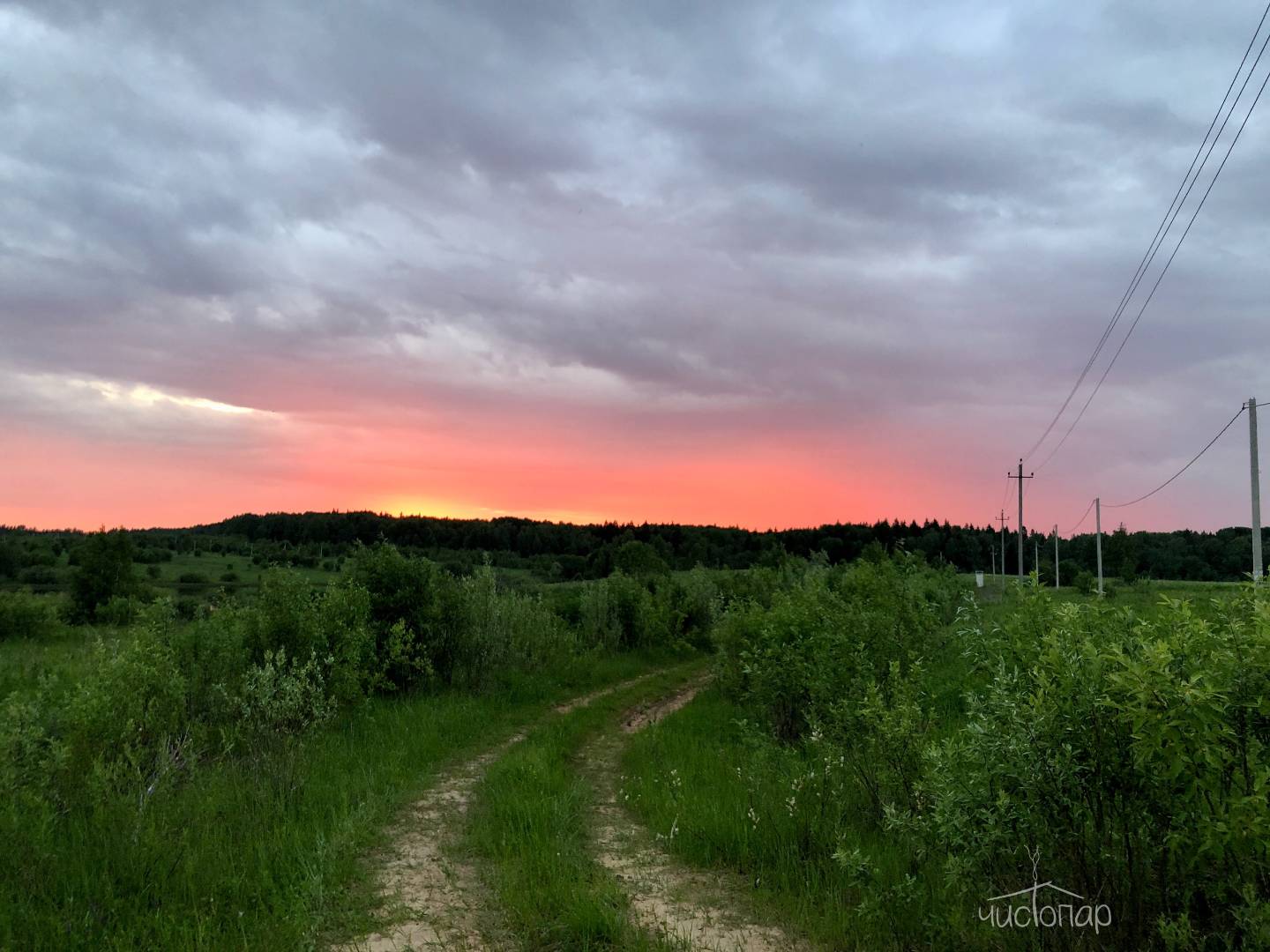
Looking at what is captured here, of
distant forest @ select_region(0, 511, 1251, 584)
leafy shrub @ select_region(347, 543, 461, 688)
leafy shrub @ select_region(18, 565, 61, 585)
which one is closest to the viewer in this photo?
leafy shrub @ select_region(347, 543, 461, 688)

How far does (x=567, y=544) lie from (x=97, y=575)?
170ft

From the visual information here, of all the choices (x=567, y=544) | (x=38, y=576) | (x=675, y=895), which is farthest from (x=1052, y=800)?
(x=567, y=544)

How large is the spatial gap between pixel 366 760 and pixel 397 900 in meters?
4.65

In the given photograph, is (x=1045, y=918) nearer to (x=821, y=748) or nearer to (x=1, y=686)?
(x=821, y=748)

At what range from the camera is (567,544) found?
85875 millimetres

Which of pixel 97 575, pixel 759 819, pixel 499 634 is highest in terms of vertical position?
pixel 499 634

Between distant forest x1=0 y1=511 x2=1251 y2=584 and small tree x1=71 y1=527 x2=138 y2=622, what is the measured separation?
15441mm

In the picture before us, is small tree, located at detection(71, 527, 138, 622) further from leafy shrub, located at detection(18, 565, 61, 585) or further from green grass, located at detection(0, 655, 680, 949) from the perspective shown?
green grass, located at detection(0, 655, 680, 949)

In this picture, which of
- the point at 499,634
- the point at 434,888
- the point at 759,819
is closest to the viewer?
the point at 434,888

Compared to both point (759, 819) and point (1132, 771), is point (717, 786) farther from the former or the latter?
point (1132, 771)

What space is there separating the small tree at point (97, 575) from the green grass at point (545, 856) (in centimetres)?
3444

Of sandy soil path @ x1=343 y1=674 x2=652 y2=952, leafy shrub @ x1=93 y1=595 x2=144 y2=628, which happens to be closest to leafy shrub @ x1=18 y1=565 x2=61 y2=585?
leafy shrub @ x1=93 y1=595 x2=144 y2=628

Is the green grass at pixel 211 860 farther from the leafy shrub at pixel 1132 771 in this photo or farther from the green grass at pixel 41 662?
the leafy shrub at pixel 1132 771

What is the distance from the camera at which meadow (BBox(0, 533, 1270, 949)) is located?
4.25 m
